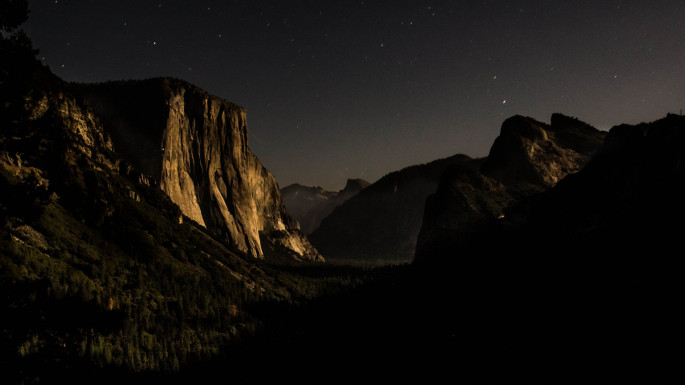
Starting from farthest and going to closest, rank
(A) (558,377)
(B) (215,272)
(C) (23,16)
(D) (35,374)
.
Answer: (B) (215,272)
(A) (558,377)
(C) (23,16)
(D) (35,374)

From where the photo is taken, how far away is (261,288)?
621ft

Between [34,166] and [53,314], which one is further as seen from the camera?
[34,166]

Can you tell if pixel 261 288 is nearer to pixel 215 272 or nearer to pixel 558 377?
pixel 215 272

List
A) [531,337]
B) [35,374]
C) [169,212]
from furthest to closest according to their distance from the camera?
[169,212]
[531,337]
[35,374]

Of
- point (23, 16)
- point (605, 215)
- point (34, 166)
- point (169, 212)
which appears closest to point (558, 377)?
point (605, 215)

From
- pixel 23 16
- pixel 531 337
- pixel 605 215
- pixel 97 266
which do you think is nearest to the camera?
pixel 23 16

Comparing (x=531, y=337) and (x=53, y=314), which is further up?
(x=53, y=314)

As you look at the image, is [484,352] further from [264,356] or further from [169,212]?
[169,212]

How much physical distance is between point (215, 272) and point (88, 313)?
170033 mm

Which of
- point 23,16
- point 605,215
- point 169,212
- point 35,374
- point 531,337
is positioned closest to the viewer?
point 35,374

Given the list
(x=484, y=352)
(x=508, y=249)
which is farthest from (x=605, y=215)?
(x=484, y=352)

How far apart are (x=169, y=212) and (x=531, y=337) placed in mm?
166939

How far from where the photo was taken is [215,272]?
178250 mm

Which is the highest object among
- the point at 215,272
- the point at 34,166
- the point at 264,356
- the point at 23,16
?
the point at 34,166
